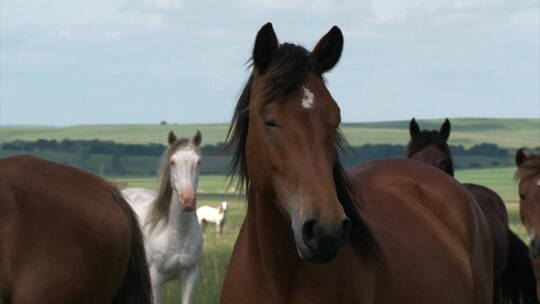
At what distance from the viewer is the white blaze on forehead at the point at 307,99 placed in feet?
11.7

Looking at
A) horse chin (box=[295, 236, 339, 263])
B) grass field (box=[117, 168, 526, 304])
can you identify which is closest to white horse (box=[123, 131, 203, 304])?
grass field (box=[117, 168, 526, 304])

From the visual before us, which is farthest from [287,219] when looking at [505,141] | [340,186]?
[505,141]

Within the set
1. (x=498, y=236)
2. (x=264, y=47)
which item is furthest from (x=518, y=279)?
(x=264, y=47)

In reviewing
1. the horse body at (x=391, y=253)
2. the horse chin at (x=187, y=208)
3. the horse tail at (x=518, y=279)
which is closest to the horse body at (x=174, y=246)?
the horse chin at (x=187, y=208)

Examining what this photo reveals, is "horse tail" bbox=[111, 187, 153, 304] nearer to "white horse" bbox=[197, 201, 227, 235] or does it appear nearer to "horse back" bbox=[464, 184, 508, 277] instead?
"horse back" bbox=[464, 184, 508, 277]

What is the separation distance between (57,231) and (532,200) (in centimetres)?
531

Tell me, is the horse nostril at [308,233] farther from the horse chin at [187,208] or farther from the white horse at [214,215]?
the white horse at [214,215]

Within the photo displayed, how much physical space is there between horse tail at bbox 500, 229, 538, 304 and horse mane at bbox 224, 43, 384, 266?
6503mm

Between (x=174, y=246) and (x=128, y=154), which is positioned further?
(x=128, y=154)

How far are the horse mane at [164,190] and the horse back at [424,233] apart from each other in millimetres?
4417

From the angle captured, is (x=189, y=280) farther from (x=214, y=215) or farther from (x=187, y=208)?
(x=214, y=215)

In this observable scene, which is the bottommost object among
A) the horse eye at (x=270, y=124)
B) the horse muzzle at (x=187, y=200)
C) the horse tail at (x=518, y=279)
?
the horse tail at (x=518, y=279)

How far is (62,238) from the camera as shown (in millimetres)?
5441

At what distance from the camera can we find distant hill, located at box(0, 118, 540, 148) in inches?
3967
